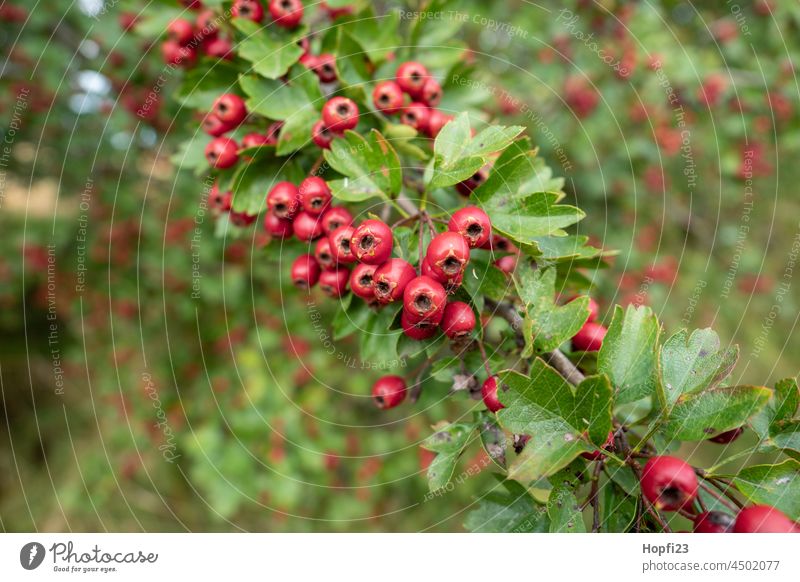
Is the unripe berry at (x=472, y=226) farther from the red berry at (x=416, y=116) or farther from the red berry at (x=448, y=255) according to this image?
the red berry at (x=416, y=116)

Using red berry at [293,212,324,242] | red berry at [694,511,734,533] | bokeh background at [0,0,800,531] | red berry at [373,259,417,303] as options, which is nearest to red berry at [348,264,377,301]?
red berry at [373,259,417,303]

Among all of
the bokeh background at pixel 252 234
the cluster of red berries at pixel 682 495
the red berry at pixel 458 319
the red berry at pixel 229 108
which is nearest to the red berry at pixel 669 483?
the cluster of red berries at pixel 682 495

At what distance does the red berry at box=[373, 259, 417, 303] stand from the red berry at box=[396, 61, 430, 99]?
0.59 metres

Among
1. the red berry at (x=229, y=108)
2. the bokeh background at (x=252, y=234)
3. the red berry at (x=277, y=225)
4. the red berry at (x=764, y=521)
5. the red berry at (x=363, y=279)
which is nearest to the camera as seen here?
the red berry at (x=764, y=521)

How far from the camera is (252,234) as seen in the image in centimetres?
297

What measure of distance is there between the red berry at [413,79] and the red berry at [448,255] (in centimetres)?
59

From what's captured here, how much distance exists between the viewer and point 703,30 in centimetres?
340

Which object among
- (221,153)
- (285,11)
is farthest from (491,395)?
(285,11)

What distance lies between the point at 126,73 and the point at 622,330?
2702mm

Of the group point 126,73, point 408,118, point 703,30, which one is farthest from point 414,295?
point 703,30

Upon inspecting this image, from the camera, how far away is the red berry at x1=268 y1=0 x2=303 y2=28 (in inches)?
59.7

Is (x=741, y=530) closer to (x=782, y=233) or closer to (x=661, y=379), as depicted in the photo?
(x=661, y=379)

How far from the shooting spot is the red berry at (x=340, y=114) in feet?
4.46

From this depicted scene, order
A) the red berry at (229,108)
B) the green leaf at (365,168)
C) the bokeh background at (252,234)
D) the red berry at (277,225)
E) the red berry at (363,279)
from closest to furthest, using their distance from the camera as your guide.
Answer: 1. the red berry at (363,279)
2. the green leaf at (365,168)
3. the red berry at (277,225)
4. the red berry at (229,108)
5. the bokeh background at (252,234)
